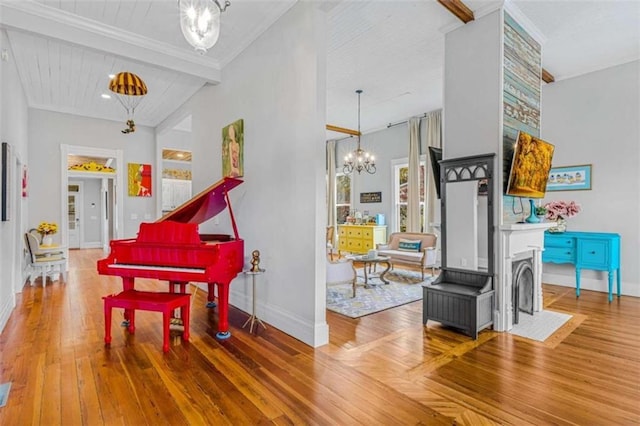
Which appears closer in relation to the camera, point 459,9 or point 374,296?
point 459,9

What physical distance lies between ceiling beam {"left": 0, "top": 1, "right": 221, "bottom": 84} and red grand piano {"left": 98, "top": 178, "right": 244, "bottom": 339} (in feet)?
6.64

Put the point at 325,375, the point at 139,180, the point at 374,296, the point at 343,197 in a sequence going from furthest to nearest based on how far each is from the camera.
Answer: the point at 343,197 → the point at 139,180 → the point at 374,296 → the point at 325,375

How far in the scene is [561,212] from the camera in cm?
492

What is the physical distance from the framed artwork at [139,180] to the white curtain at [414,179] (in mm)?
6124

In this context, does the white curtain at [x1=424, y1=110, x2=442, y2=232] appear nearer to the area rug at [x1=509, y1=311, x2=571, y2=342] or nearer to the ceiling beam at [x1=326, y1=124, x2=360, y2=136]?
the ceiling beam at [x1=326, y1=124, x2=360, y2=136]

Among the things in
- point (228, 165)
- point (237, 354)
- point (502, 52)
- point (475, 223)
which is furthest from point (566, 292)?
point (228, 165)

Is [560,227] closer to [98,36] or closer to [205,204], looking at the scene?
[205,204]

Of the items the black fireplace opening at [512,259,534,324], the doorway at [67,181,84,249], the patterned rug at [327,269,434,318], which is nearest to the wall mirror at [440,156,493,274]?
the black fireplace opening at [512,259,534,324]

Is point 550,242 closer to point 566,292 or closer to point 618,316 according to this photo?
point 566,292

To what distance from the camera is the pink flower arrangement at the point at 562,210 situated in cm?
484

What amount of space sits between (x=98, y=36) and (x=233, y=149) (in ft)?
6.01

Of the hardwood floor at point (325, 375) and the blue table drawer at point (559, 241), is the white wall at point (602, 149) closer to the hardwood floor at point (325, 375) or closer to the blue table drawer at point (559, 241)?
the blue table drawer at point (559, 241)

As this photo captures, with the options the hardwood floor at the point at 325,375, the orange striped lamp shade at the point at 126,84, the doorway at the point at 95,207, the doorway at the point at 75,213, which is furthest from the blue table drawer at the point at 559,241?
the doorway at the point at 75,213

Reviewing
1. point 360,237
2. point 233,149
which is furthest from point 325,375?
point 360,237
